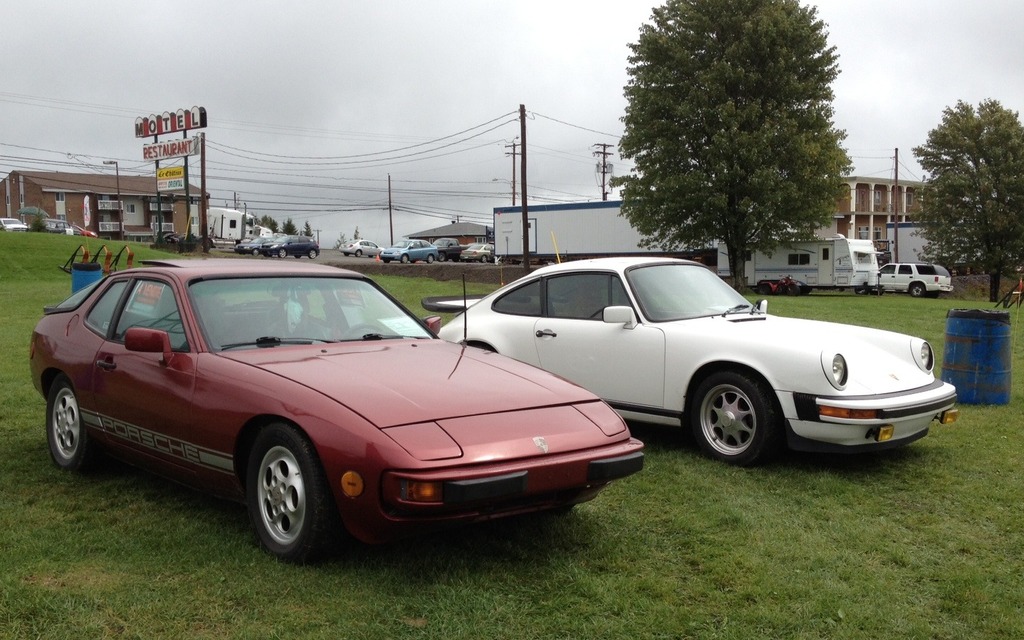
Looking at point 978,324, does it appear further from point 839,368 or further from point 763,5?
point 763,5

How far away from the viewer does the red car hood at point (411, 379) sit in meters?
3.74

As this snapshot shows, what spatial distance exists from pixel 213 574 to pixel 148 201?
4002 inches

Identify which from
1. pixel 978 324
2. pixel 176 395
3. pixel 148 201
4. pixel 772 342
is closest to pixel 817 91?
pixel 978 324

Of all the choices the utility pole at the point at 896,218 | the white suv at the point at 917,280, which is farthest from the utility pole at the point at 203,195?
the utility pole at the point at 896,218

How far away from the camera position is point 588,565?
3930 mm

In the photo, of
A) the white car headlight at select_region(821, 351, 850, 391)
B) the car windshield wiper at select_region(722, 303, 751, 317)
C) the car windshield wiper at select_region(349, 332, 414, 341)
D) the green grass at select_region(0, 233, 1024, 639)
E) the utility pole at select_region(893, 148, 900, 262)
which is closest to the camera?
the green grass at select_region(0, 233, 1024, 639)

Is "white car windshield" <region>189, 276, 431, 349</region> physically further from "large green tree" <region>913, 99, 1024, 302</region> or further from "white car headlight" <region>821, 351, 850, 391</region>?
"large green tree" <region>913, 99, 1024, 302</region>

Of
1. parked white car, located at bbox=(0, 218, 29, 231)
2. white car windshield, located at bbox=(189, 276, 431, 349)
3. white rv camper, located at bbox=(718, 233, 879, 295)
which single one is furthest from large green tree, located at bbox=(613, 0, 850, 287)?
parked white car, located at bbox=(0, 218, 29, 231)

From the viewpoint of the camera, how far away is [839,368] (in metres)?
5.49

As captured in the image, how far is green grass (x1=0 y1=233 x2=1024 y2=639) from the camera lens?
3.34 metres

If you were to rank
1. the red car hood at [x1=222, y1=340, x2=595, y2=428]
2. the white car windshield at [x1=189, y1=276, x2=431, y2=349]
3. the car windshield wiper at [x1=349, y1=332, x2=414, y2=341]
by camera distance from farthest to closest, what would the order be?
the car windshield wiper at [x1=349, y1=332, x2=414, y2=341], the white car windshield at [x1=189, y1=276, x2=431, y2=349], the red car hood at [x1=222, y1=340, x2=595, y2=428]

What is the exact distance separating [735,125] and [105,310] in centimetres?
3140

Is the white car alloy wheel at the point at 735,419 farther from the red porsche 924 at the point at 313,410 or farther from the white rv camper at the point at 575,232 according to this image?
the white rv camper at the point at 575,232

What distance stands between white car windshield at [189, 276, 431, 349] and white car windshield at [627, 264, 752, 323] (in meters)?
1.96
